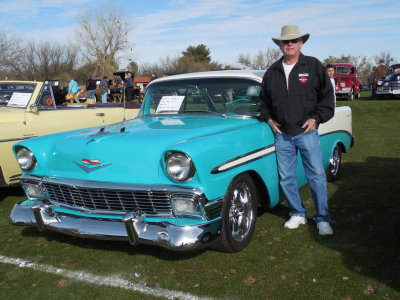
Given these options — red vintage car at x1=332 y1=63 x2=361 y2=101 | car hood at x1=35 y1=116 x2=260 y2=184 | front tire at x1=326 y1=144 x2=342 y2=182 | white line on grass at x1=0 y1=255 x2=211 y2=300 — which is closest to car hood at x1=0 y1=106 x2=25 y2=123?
car hood at x1=35 y1=116 x2=260 y2=184

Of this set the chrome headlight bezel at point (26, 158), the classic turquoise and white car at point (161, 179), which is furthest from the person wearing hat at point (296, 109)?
the chrome headlight bezel at point (26, 158)

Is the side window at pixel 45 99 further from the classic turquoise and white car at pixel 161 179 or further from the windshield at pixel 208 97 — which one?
the classic turquoise and white car at pixel 161 179

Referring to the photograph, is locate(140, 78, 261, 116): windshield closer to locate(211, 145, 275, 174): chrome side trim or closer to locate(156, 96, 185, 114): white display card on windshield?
locate(156, 96, 185, 114): white display card on windshield

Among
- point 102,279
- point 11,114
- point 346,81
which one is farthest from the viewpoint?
point 346,81

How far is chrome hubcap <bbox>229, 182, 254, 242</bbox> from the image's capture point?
3.41 metres

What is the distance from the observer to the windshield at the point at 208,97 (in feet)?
13.8

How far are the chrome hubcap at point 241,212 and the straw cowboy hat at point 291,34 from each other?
1.34 m

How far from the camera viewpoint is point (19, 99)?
595 cm

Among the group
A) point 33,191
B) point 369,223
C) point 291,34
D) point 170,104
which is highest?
point 291,34

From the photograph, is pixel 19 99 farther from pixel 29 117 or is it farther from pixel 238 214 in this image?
pixel 238 214

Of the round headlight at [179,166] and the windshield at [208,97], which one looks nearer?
the round headlight at [179,166]

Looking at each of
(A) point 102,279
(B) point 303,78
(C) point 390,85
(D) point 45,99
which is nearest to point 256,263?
(A) point 102,279

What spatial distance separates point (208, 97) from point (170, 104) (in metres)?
0.43

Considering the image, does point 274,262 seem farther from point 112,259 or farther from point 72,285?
point 72,285
